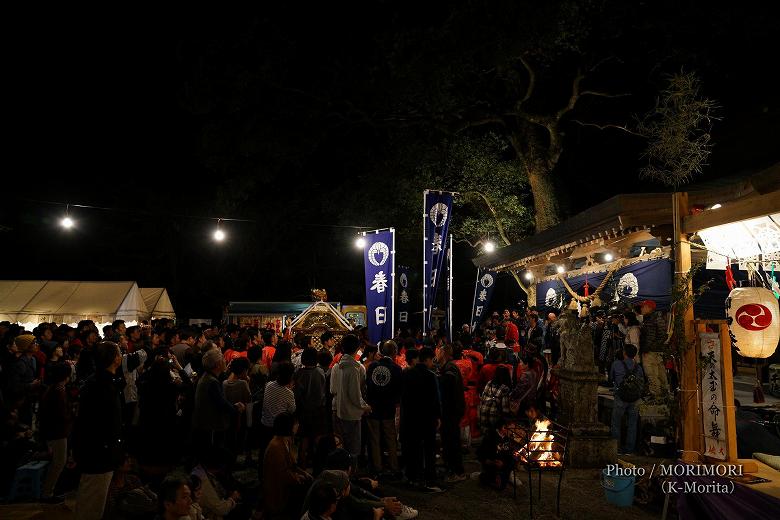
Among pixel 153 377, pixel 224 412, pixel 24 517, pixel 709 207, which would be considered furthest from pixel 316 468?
pixel 709 207

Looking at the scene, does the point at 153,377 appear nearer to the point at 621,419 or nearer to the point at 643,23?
the point at 621,419

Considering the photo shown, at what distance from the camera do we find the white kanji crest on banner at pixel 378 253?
13609 mm

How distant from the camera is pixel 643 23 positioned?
15.8m

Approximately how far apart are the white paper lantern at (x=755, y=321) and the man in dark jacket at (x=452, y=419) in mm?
3390

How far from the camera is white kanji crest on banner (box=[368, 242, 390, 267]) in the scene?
1361 centimetres

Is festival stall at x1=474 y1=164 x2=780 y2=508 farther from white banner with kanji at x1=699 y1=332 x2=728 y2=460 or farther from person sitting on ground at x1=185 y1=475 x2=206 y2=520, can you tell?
person sitting on ground at x1=185 y1=475 x2=206 y2=520

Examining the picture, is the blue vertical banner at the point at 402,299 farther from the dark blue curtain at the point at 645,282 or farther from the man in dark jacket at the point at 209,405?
the man in dark jacket at the point at 209,405

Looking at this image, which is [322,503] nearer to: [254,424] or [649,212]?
[254,424]

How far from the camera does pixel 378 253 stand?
13.7 metres

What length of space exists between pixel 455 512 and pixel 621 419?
4.08 meters

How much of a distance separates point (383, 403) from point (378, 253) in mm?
6560

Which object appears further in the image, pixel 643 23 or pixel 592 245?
pixel 643 23

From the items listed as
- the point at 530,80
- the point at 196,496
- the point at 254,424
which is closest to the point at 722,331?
the point at 196,496

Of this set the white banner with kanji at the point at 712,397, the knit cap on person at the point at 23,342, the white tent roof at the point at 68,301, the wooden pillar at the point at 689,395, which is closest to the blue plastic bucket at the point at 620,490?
the wooden pillar at the point at 689,395
